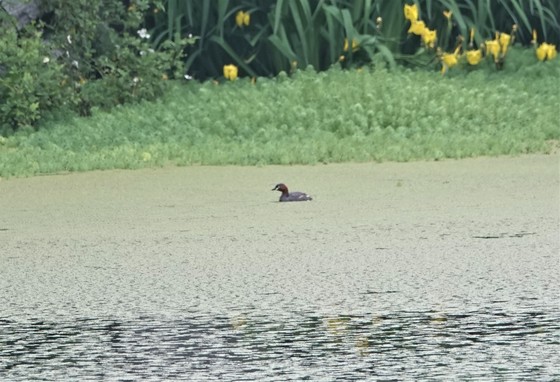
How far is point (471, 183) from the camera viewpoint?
23.9ft

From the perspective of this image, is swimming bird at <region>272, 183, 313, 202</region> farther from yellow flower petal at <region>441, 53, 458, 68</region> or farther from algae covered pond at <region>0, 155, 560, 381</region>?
yellow flower petal at <region>441, 53, 458, 68</region>

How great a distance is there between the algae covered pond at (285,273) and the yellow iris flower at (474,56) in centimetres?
254

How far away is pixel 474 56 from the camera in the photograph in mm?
10508

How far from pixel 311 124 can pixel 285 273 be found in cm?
392

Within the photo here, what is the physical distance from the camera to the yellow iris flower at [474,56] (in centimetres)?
1048

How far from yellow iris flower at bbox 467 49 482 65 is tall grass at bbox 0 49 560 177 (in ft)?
0.49

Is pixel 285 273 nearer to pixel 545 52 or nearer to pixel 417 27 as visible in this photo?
pixel 417 27

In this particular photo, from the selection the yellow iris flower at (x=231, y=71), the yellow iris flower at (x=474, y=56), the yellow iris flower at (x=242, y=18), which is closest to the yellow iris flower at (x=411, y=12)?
the yellow iris flower at (x=474, y=56)

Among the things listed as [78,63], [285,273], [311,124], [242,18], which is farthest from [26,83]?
[285,273]

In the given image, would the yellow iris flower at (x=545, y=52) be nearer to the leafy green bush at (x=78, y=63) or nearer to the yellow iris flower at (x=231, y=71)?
the yellow iris flower at (x=231, y=71)

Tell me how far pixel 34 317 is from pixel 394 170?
337 centimetres

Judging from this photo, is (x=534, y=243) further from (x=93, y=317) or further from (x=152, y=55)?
(x=152, y=55)

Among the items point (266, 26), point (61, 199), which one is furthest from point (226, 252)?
point (266, 26)

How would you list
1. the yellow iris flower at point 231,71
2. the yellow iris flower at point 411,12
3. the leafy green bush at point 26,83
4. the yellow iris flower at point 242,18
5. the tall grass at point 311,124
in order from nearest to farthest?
the tall grass at point 311,124
the leafy green bush at point 26,83
the yellow iris flower at point 411,12
the yellow iris flower at point 231,71
the yellow iris flower at point 242,18
